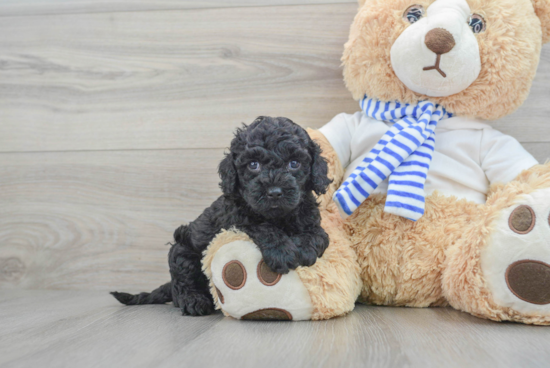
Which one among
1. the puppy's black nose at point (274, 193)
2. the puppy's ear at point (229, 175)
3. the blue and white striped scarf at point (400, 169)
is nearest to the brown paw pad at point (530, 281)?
the blue and white striped scarf at point (400, 169)

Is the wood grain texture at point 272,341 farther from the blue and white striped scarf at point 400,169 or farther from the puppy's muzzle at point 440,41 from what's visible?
the puppy's muzzle at point 440,41

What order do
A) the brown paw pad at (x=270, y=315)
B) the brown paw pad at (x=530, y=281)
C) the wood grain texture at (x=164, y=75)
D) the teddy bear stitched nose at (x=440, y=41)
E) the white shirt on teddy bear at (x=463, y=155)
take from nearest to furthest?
the brown paw pad at (x=530, y=281)
the brown paw pad at (x=270, y=315)
the teddy bear stitched nose at (x=440, y=41)
the white shirt on teddy bear at (x=463, y=155)
the wood grain texture at (x=164, y=75)

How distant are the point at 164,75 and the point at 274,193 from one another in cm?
89

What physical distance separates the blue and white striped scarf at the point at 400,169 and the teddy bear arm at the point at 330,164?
6 cm

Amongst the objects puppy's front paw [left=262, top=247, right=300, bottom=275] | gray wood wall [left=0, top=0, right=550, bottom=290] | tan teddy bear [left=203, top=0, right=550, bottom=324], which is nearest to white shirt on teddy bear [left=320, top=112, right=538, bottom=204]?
tan teddy bear [left=203, top=0, right=550, bottom=324]

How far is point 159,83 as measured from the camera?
5.39 feet

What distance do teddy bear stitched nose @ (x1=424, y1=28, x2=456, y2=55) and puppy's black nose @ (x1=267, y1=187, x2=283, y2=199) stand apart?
0.55m

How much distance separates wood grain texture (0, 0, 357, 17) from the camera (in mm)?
1611

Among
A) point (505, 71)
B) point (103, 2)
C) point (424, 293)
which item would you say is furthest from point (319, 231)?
point (103, 2)

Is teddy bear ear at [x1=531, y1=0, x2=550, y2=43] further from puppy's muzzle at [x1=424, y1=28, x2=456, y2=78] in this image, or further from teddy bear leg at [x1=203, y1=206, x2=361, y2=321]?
teddy bear leg at [x1=203, y1=206, x2=361, y2=321]

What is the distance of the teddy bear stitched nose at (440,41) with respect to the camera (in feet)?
3.74

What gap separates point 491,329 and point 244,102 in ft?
3.36

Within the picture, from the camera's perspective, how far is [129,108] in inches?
65.1

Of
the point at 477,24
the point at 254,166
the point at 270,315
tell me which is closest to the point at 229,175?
the point at 254,166
